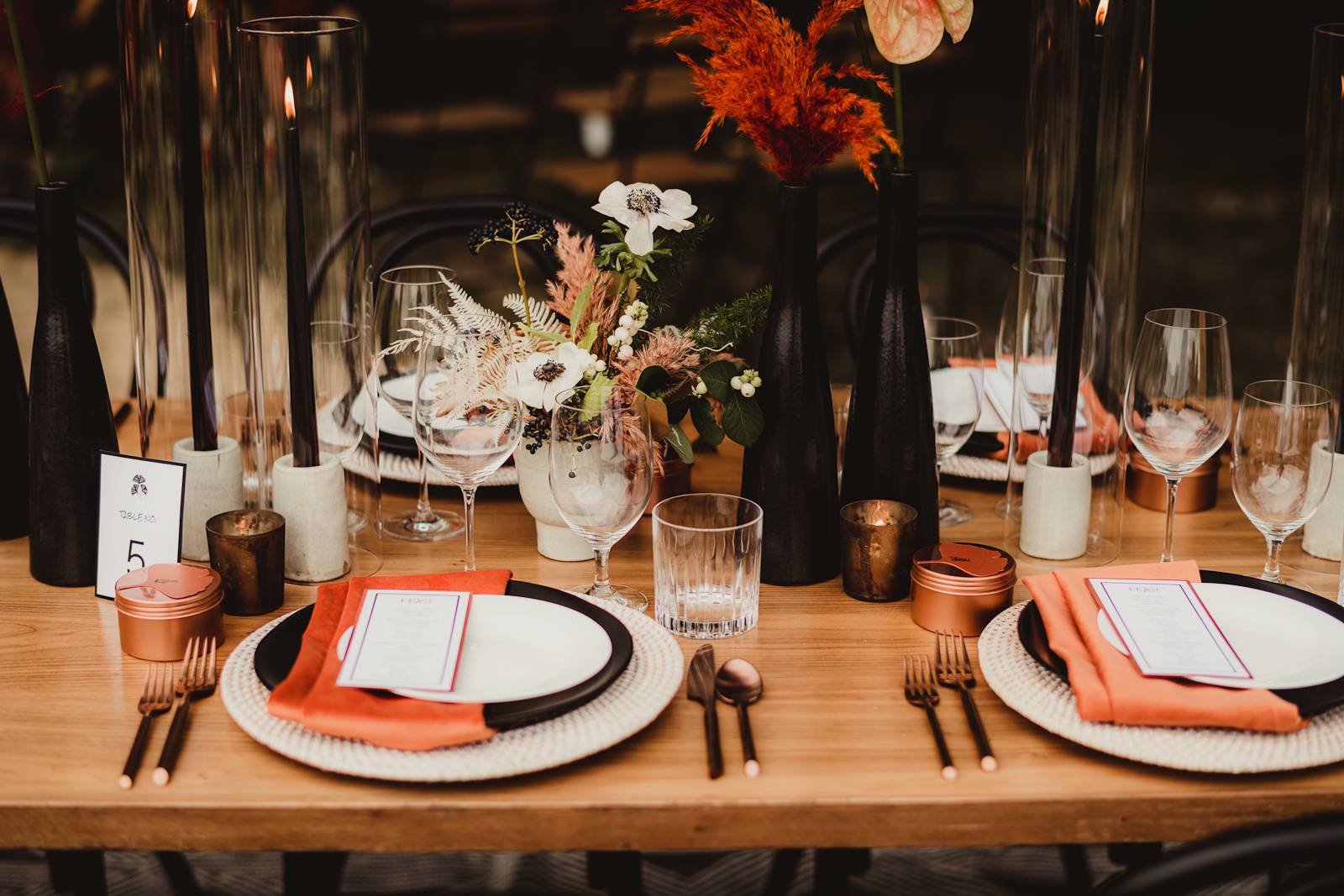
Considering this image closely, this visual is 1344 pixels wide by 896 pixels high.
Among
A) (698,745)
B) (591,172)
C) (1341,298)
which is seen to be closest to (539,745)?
(698,745)

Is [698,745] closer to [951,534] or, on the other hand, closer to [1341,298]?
[951,534]

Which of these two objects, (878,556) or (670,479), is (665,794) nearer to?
(878,556)

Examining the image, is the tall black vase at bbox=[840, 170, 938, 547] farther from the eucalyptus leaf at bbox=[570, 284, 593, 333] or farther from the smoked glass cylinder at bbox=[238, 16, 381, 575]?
the smoked glass cylinder at bbox=[238, 16, 381, 575]

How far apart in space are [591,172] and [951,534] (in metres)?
1.86

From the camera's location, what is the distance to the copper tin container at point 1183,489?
1548mm

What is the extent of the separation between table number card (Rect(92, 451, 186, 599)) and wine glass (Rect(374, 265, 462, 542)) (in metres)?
0.27

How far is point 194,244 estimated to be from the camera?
1.32m

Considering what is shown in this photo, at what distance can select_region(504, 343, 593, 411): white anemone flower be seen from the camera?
1279mm

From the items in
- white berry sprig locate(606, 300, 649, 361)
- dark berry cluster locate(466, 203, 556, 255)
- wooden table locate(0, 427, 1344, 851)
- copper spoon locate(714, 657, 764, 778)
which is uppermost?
dark berry cluster locate(466, 203, 556, 255)

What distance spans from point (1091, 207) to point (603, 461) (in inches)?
22.3

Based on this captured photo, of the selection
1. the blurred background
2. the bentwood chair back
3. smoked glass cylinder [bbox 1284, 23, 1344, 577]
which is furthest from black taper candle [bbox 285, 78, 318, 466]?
the blurred background

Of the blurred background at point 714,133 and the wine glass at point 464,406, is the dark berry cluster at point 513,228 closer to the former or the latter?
the wine glass at point 464,406

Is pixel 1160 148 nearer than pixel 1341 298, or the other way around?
pixel 1341 298

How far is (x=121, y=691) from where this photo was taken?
1132 millimetres
